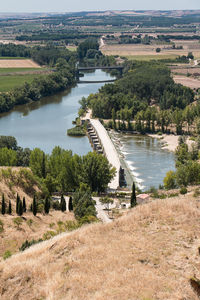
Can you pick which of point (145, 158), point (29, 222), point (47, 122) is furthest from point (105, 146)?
point (29, 222)

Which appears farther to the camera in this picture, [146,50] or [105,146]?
[146,50]

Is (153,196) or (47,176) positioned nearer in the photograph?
(153,196)

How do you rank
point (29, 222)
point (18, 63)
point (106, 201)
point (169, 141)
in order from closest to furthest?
point (29, 222) < point (106, 201) < point (169, 141) < point (18, 63)

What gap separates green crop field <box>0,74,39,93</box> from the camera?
252ft

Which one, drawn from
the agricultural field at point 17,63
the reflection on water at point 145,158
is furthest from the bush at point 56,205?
the agricultural field at point 17,63

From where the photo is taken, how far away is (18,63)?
10425 cm

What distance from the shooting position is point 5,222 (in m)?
22.5

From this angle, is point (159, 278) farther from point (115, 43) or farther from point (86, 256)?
point (115, 43)

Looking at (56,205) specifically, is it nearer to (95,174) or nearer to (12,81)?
(95,174)

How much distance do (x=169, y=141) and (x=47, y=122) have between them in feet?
60.8

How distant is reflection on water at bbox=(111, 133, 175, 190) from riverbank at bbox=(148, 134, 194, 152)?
60 centimetres

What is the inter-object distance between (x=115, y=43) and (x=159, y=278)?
469 ft

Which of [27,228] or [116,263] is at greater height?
[116,263]

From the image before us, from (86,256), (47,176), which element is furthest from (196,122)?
(86,256)
